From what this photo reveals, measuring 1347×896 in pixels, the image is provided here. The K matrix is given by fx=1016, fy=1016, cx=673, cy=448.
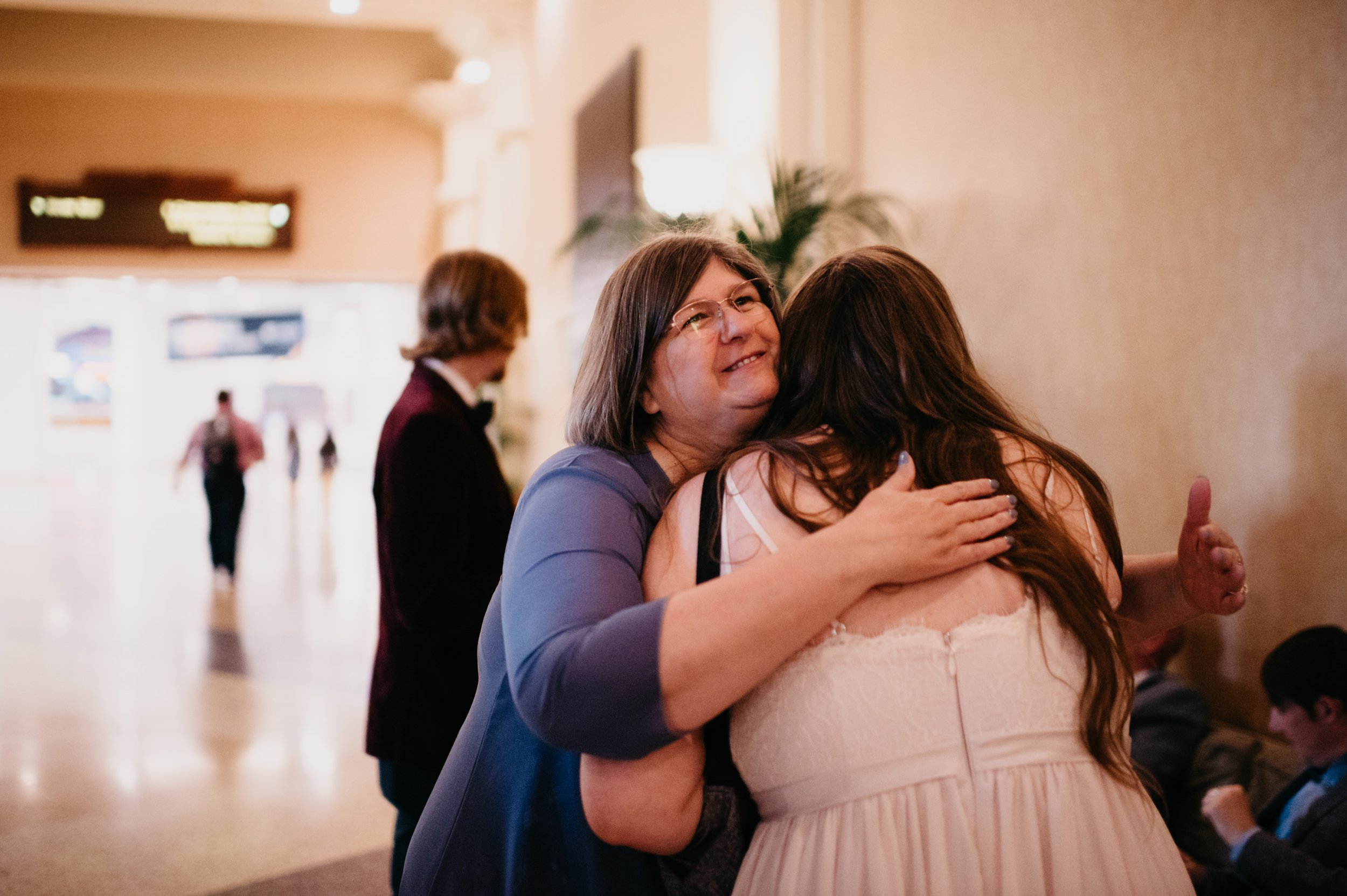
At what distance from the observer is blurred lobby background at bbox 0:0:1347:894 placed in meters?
2.27

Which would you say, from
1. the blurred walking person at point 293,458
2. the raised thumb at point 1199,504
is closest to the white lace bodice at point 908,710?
the raised thumb at point 1199,504

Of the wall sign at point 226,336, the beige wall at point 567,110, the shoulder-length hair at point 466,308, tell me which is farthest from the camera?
the wall sign at point 226,336

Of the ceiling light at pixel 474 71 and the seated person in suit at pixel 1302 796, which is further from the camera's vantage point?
the ceiling light at pixel 474 71

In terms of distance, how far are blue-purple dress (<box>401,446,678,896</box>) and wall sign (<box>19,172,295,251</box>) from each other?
990 centimetres

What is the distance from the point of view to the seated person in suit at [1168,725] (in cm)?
243

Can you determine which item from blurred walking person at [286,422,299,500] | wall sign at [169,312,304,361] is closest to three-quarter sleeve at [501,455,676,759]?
blurred walking person at [286,422,299,500]

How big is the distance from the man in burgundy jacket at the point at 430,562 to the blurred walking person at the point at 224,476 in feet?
22.2

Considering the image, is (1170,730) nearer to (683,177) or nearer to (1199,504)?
(1199,504)

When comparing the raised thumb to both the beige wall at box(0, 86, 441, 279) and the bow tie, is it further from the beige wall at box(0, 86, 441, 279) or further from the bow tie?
the beige wall at box(0, 86, 441, 279)

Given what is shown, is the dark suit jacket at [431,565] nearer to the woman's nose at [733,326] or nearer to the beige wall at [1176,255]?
the woman's nose at [733,326]

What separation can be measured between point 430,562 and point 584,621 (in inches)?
46.2

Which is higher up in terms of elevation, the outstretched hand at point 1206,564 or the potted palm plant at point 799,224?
the potted palm plant at point 799,224

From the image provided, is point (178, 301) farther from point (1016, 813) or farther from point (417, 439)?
point (1016, 813)

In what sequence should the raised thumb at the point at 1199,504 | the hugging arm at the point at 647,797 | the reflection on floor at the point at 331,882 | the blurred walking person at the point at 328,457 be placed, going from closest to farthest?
the hugging arm at the point at 647,797, the raised thumb at the point at 1199,504, the reflection on floor at the point at 331,882, the blurred walking person at the point at 328,457
